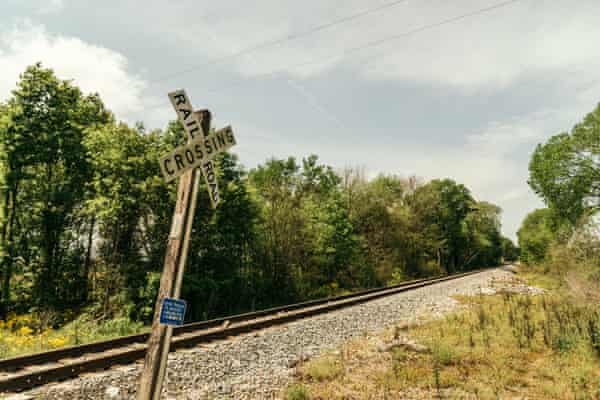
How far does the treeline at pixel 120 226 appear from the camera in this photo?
16.0 metres

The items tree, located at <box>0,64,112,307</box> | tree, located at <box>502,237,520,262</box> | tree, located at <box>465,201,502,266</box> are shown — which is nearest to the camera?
tree, located at <box>0,64,112,307</box>

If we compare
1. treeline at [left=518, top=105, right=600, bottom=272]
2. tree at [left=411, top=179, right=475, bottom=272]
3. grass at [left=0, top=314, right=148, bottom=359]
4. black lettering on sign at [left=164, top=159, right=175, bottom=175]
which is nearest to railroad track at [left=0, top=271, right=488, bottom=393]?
grass at [left=0, top=314, right=148, bottom=359]

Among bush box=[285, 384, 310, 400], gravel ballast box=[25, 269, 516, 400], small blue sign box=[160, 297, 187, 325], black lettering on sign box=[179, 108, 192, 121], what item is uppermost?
black lettering on sign box=[179, 108, 192, 121]

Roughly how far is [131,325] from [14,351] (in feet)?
15.9

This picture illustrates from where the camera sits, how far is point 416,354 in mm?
7875

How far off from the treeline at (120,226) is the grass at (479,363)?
9588mm

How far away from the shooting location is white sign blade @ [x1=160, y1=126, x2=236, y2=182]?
3878 millimetres

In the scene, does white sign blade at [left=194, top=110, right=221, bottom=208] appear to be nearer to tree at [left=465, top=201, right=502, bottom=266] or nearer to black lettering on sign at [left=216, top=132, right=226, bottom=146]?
black lettering on sign at [left=216, top=132, right=226, bottom=146]

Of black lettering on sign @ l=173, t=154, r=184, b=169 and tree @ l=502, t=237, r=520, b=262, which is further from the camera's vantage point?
tree @ l=502, t=237, r=520, b=262

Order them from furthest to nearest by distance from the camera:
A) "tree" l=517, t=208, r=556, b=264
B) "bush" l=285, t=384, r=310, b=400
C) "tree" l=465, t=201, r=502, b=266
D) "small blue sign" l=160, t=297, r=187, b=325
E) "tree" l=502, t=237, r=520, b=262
Answer: "tree" l=502, t=237, r=520, b=262, "tree" l=465, t=201, r=502, b=266, "tree" l=517, t=208, r=556, b=264, "bush" l=285, t=384, r=310, b=400, "small blue sign" l=160, t=297, r=187, b=325

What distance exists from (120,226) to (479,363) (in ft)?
51.4

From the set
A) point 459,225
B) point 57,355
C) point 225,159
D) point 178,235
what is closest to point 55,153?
point 225,159

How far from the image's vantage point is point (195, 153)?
4.16 meters

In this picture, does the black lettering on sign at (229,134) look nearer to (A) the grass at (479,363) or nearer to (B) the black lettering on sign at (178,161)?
(B) the black lettering on sign at (178,161)
